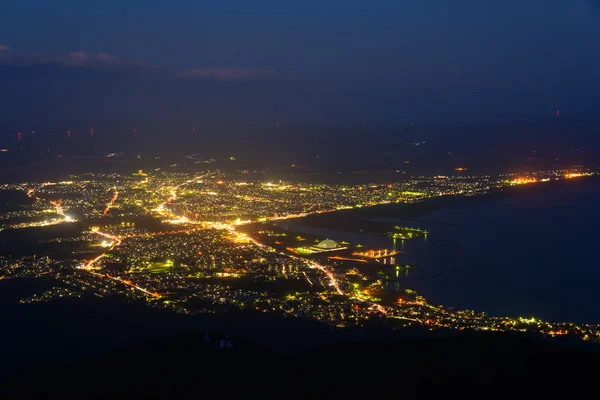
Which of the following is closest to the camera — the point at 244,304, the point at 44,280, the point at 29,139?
the point at 244,304

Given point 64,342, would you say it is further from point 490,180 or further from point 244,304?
point 490,180

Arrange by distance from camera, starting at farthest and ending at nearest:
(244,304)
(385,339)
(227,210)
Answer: (227,210)
(244,304)
(385,339)

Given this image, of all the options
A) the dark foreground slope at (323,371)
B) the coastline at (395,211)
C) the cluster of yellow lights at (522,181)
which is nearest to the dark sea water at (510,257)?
the coastline at (395,211)

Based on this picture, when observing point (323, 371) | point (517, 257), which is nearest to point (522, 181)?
point (517, 257)

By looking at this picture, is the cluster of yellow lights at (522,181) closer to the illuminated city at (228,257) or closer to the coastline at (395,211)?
the coastline at (395,211)

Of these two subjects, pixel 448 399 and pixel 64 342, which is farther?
pixel 64 342

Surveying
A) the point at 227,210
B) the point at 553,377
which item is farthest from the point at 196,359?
the point at 227,210
